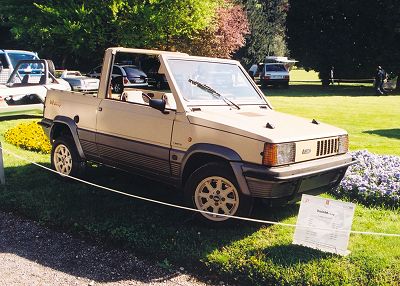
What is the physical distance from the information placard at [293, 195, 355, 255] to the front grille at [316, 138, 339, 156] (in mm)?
709

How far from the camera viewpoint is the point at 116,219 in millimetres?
5242

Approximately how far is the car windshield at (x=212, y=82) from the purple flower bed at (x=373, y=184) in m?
1.68

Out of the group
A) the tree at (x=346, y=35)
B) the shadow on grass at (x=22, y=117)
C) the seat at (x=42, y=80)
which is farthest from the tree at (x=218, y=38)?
the seat at (x=42, y=80)

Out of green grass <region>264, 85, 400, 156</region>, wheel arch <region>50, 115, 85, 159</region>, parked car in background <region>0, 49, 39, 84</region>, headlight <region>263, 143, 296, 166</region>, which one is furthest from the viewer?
parked car in background <region>0, 49, 39, 84</region>

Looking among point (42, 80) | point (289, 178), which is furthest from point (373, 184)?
→ point (42, 80)

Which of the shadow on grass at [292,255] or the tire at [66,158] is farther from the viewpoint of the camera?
the tire at [66,158]

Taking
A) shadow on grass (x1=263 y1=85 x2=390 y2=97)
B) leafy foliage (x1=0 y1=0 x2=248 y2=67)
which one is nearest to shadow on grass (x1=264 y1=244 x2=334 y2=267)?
shadow on grass (x1=263 y1=85 x2=390 y2=97)

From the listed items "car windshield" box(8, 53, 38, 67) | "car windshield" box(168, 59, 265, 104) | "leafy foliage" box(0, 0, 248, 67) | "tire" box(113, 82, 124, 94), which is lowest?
"tire" box(113, 82, 124, 94)

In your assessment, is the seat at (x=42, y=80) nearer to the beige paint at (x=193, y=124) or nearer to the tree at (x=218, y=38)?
the beige paint at (x=193, y=124)

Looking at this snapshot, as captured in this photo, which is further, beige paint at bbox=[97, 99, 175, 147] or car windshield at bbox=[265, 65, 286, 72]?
A: car windshield at bbox=[265, 65, 286, 72]

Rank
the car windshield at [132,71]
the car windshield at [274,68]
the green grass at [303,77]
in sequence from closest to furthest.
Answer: the car windshield at [132,71] → the car windshield at [274,68] → the green grass at [303,77]

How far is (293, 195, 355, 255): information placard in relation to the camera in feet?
14.1

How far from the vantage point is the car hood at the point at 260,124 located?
4547 mm

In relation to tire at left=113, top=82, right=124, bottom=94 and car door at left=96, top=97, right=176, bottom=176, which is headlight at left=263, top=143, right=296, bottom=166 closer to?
car door at left=96, top=97, right=176, bottom=176
